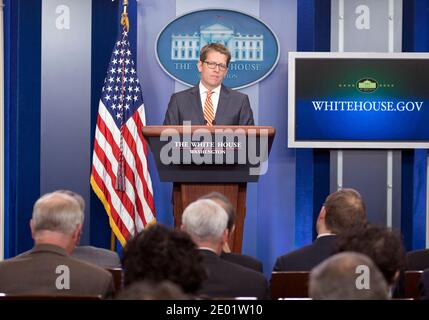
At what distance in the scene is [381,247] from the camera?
2982mm

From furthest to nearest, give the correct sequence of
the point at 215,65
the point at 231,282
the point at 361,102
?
the point at 361,102 < the point at 215,65 < the point at 231,282

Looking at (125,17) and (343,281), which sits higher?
(125,17)

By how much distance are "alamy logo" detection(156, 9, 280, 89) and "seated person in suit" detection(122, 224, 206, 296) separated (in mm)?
4479

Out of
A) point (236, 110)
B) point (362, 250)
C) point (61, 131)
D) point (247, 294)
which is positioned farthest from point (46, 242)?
point (61, 131)

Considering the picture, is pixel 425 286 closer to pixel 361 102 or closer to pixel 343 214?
pixel 343 214

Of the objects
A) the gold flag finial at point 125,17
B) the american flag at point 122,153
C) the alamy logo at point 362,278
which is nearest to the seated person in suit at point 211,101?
the american flag at point 122,153

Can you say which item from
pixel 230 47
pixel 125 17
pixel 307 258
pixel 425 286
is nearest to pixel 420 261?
→ pixel 307 258

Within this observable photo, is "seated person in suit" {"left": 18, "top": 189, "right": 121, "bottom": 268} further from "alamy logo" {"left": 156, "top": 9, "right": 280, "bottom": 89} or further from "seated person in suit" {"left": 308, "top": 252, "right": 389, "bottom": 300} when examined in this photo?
"alamy logo" {"left": 156, "top": 9, "right": 280, "bottom": 89}

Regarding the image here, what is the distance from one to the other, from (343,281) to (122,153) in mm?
4589

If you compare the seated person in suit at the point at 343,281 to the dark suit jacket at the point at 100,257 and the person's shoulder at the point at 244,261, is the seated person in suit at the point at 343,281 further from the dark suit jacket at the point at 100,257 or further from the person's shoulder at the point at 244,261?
the dark suit jacket at the point at 100,257

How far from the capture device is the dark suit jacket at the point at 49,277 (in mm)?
3092

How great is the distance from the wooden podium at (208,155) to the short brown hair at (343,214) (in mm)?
1010

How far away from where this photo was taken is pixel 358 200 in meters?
4.09

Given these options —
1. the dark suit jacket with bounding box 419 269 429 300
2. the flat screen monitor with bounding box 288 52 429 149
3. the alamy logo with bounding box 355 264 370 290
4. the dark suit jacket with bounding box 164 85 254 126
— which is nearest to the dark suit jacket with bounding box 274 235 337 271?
the dark suit jacket with bounding box 419 269 429 300
